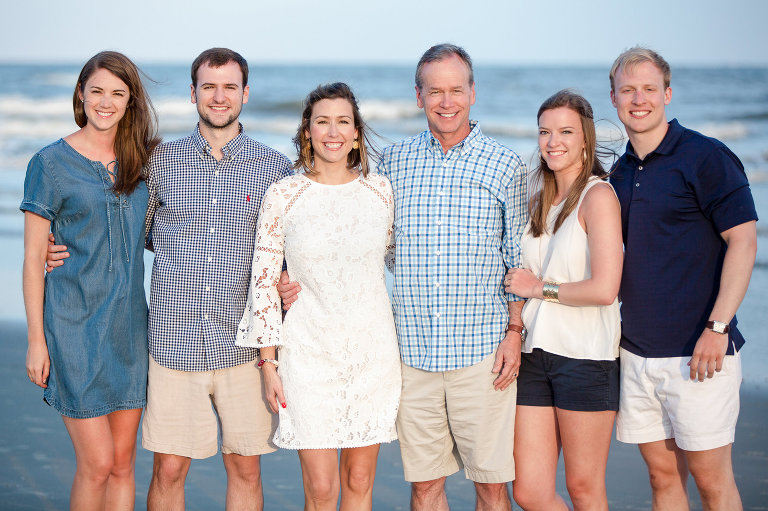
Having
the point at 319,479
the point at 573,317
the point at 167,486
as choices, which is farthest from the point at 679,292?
the point at 167,486

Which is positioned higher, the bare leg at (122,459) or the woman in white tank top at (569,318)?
the woman in white tank top at (569,318)

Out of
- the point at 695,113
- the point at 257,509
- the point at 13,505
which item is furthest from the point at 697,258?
the point at 695,113

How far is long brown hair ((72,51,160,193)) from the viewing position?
10.1 feet

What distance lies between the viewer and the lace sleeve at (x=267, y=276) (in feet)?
9.57

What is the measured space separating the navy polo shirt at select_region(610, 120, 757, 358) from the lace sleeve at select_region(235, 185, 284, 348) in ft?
4.72

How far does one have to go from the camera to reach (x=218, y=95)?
3.18m

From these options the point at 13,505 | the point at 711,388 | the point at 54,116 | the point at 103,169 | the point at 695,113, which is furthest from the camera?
the point at 54,116

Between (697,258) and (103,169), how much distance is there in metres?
2.45

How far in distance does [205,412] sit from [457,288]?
1223 millimetres

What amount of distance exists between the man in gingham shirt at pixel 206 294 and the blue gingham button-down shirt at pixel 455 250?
0.68m

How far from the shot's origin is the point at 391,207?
309cm

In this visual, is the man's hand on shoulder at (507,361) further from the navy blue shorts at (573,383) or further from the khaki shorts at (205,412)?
the khaki shorts at (205,412)

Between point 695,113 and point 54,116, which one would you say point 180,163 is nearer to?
point 695,113

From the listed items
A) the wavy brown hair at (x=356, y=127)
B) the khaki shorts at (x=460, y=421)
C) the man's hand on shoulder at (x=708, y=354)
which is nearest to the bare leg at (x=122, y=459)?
the khaki shorts at (x=460, y=421)
